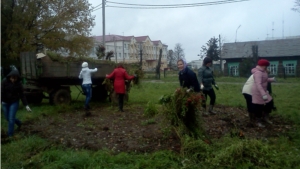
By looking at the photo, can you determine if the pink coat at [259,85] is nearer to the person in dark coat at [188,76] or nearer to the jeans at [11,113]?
the person in dark coat at [188,76]

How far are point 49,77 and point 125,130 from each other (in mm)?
5582

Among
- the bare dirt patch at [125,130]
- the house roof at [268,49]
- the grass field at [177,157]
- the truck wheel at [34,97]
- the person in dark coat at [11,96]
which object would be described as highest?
the house roof at [268,49]

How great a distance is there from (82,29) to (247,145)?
2397 cm

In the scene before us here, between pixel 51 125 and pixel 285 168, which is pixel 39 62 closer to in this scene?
pixel 51 125

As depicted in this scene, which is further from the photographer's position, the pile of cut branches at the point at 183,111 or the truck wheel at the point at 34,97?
the truck wheel at the point at 34,97

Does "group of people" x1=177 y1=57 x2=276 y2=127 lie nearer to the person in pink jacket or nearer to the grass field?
the person in pink jacket

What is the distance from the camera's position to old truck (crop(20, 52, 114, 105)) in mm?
12453

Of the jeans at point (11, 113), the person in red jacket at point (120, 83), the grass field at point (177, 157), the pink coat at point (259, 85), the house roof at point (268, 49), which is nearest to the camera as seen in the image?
the grass field at point (177, 157)

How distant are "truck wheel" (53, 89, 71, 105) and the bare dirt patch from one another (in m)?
2.33

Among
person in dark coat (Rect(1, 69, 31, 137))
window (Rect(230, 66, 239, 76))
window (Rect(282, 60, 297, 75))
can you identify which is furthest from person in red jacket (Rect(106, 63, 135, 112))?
window (Rect(282, 60, 297, 75))

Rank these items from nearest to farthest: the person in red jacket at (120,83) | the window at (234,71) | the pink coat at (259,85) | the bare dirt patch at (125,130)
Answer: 1. the bare dirt patch at (125,130)
2. the pink coat at (259,85)
3. the person in red jacket at (120,83)
4. the window at (234,71)

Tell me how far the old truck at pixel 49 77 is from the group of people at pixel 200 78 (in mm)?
5249

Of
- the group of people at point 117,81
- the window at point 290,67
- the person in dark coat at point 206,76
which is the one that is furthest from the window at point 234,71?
the person in dark coat at point 206,76

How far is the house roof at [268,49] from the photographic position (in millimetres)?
39906
